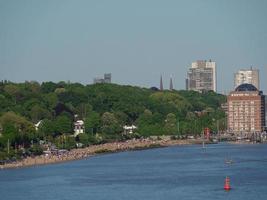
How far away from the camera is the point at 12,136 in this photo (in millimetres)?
73812

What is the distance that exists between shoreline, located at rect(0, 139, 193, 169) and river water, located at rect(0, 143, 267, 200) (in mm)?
1149

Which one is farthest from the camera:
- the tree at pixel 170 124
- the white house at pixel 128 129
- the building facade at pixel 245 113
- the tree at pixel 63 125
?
the building facade at pixel 245 113

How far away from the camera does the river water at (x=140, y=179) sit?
48.4 metres

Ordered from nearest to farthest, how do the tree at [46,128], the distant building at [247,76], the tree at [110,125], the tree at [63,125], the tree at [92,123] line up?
the tree at [46,128], the tree at [63,125], the tree at [92,123], the tree at [110,125], the distant building at [247,76]

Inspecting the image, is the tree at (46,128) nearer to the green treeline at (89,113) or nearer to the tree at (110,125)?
the green treeline at (89,113)

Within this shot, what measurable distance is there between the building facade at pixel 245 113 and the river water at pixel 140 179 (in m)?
47.4

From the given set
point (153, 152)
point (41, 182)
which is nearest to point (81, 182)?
point (41, 182)

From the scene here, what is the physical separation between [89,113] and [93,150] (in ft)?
71.0

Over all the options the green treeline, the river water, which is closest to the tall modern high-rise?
the green treeline

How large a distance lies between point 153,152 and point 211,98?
6443 centimetres

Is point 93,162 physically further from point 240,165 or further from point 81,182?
point 81,182

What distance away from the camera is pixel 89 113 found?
344 feet

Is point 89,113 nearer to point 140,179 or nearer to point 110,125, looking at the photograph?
point 110,125

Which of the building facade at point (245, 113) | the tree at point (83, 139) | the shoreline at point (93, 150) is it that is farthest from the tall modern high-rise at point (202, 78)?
the tree at point (83, 139)
